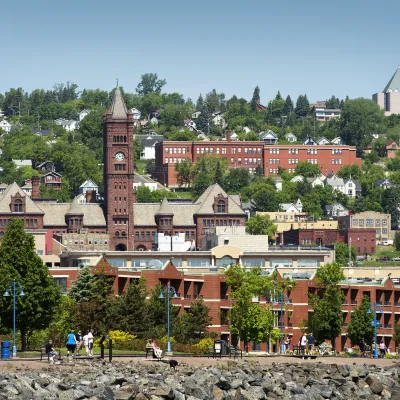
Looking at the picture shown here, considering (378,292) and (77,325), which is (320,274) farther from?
(77,325)

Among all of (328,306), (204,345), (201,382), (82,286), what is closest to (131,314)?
(204,345)

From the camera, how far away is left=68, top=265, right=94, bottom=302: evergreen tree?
12112cm

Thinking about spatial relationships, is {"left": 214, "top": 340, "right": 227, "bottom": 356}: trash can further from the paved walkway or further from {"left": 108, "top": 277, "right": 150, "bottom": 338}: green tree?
{"left": 108, "top": 277, "right": 150, "bottom": 338}: green tree

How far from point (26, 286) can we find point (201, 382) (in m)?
27.2

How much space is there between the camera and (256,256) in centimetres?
16588

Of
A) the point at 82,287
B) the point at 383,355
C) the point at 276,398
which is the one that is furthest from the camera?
the point at 82,287

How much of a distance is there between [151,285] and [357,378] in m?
43.5

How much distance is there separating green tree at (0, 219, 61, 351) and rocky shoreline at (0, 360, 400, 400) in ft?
54.0

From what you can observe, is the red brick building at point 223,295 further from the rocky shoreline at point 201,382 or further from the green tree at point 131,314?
the rocky shoreline at point 201,382

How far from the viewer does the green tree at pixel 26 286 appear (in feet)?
326

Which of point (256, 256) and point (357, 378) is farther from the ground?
point (256, 256)

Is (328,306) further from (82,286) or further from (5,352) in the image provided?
(5,352)

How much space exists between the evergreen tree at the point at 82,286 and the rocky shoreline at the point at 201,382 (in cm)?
3442

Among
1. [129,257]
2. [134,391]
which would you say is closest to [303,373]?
[134,391]
